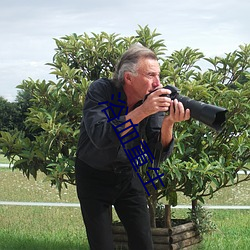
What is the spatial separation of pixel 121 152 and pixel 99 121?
40 cm

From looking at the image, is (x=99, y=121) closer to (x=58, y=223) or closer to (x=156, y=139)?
(x=156, y=139)

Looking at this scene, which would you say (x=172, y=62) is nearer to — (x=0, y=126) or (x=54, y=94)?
(x=54, y=94)

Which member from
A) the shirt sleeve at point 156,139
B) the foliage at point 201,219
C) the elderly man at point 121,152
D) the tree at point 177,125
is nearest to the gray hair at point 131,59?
the elderly man at point 121,152

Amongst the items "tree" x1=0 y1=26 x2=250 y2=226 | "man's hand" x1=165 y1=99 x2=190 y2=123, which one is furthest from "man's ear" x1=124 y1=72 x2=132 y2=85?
"tree" x1=0 y1=26 x2=250 y2=226

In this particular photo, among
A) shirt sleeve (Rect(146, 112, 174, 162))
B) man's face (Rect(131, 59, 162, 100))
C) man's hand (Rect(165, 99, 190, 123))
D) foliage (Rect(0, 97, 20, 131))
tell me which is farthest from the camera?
foliage (Rect(0, 97, 20, 131))

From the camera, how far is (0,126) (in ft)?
105

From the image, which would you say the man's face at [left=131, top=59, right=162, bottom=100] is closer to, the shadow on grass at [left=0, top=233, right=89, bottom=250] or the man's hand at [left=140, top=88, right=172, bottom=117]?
the man's hand at [left=140, top=88, right=172, bottom=117]

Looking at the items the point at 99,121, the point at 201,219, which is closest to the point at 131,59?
the point at 99,121

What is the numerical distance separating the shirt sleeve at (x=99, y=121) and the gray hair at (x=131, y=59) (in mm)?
130

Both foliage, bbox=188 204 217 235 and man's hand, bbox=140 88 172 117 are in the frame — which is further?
foliage, bbox=188 204 217 235

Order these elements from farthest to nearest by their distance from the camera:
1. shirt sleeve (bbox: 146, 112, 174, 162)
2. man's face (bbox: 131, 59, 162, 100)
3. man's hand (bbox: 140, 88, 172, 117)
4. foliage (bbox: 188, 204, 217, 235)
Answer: foliage (bbox: 188, 204, 217, 235) < shirt sleeve (bbox: 146, 112, 174, 162) < man's face (bbox: 131, 59, 162, 100) < man's hand (bbox: 140, 88, 172, 117)

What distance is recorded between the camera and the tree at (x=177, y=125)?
17.4ft

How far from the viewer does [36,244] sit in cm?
644

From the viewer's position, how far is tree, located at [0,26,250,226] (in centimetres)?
530
